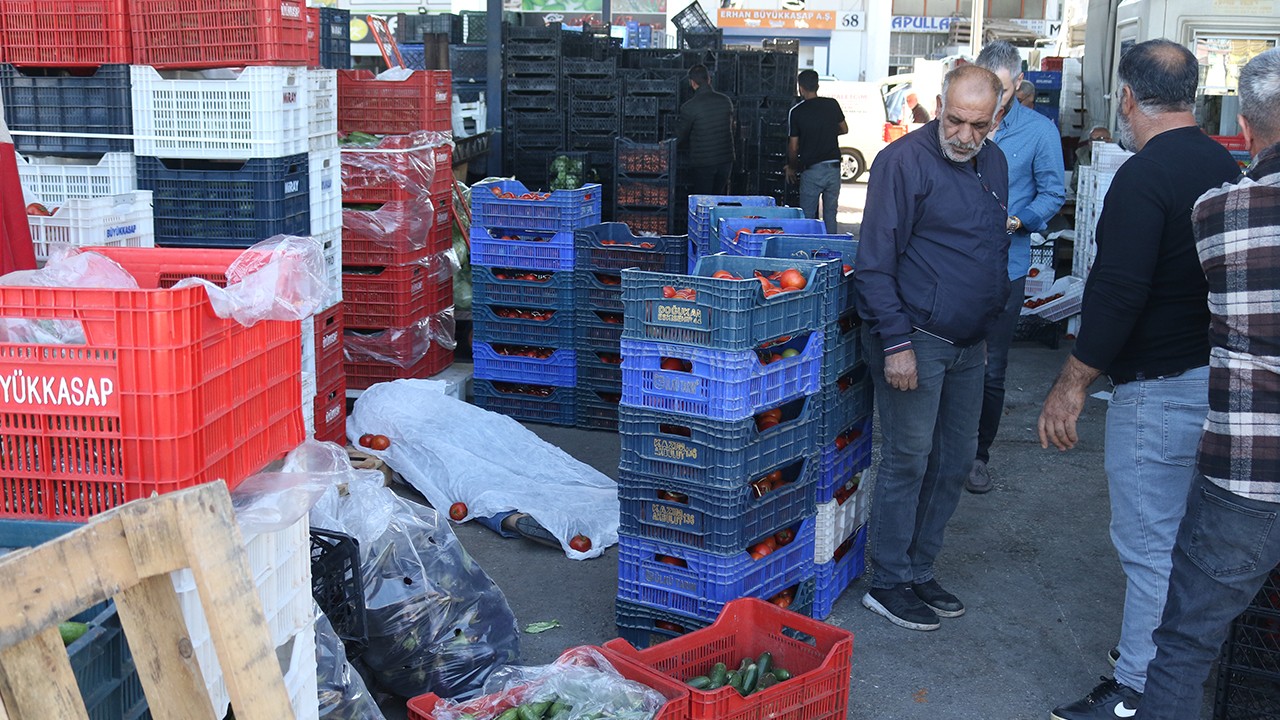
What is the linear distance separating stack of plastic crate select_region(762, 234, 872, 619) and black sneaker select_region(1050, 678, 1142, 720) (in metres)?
1.05

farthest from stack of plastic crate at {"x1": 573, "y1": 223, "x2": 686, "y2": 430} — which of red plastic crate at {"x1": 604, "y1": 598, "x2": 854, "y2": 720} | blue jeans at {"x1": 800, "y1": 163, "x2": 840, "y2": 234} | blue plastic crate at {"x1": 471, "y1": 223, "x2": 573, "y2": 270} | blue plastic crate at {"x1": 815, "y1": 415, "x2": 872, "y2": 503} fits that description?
blue jeans at {"x1": 800, "y1": 163, "x2": 840, "y2": 234}

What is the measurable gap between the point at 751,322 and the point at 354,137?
4.29 metres

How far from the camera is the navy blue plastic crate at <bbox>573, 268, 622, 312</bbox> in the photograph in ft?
23.4

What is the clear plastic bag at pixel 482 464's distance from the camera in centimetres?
569

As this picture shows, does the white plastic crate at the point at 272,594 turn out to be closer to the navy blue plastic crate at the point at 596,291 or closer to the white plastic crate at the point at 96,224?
the white plastic crate at the point at 96,224

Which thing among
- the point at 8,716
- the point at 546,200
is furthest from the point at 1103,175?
the point at 8,716

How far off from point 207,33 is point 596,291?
267 centimetres

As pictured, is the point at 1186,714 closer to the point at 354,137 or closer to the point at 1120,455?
the point at 1120,455

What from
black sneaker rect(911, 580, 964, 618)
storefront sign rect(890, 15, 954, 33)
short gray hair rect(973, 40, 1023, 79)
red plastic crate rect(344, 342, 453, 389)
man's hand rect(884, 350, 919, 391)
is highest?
storefront sign rect(890, 15, 954, 33)

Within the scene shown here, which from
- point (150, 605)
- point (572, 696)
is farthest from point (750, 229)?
point (150, 605)

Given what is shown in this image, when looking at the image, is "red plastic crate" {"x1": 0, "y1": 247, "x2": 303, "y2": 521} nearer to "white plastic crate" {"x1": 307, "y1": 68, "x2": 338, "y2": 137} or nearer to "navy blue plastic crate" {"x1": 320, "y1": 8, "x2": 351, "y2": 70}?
"white plastic crate" {"x1": 307, "y1": 68, "x2": 338, "y2": 137}

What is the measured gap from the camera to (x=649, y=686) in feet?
11.8

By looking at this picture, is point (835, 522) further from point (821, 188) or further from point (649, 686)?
point (821, 188)

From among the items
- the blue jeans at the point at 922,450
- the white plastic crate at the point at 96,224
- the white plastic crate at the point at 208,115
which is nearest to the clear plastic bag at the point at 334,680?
the white plastic crate at the point at 96,224
